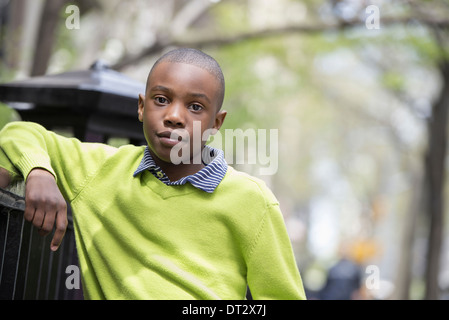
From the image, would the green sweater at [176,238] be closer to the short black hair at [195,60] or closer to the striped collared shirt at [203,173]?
the striped collared shirt at [203,173]

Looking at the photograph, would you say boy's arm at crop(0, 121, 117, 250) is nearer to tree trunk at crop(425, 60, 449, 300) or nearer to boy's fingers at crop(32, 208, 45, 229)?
boy's fingers at crop(32, 208, 45, 229)

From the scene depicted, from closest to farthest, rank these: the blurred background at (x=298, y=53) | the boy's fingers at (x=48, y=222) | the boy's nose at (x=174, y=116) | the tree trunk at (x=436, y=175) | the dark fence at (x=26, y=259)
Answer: the boy's fingers at (x=48, y=222), the boy's nose at (x=174, y=116), the dark fence at (x=26, y=259), the blurred background at (x=298, y=53), the tree trunk at (x=436, y=175)

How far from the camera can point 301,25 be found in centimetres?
1031

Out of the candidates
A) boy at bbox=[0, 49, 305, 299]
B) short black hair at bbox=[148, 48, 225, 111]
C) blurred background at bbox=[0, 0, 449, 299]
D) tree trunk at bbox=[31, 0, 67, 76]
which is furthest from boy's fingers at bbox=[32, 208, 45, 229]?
tree trunk at bbox=[31, 0, 67, 76]

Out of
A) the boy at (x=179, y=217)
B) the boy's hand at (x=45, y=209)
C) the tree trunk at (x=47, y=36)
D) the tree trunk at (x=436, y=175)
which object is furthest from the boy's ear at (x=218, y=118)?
the tree trunk at (x=436, y=175)

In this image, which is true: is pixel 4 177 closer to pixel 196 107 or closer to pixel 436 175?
pixel 196 107

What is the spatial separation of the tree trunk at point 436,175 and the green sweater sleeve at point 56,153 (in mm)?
10270

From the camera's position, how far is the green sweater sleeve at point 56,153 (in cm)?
206

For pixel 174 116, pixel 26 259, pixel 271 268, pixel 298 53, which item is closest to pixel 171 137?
pixel 174 116

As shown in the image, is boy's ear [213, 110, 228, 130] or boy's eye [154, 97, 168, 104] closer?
boy's eye [154, 97, 168, 104]

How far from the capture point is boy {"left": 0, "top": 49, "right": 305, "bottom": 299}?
2.01 metres

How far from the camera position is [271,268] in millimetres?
2025

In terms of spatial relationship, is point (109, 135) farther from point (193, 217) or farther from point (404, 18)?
point (404, 18)

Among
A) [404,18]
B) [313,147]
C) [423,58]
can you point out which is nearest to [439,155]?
[423,58]
